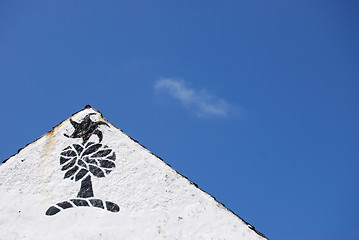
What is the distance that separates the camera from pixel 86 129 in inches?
347

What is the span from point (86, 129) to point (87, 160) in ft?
2.61

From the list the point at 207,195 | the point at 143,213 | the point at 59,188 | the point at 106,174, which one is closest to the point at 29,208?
the point at 59,188

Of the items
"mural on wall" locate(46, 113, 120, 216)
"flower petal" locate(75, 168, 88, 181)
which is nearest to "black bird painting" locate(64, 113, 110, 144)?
"mural on wall" locate(46, 113, 120, 216)

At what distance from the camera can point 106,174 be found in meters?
8.00

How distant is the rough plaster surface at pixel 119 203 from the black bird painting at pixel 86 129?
0.46ft

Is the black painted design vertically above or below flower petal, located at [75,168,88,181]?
below

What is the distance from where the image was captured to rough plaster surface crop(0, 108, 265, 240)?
708 centimetres

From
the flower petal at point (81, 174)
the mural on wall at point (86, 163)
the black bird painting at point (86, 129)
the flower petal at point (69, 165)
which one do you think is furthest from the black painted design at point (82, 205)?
the black bird painting at point (86, 129)

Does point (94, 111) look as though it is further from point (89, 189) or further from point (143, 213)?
point (143, 213)

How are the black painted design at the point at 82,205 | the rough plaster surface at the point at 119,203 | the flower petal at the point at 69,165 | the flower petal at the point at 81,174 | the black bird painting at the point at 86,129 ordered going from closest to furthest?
1. the rough plaster surface at the point at 119,203
2. the black painted design at the point at 82,205
3. the flower petal at the point at 81,174
4. the flower petal at the point at 69,165
5. the black bird painting at the point at 86,129

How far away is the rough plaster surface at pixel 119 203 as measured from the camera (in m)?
7.08

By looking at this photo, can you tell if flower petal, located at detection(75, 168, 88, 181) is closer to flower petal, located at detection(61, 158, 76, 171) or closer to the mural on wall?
the mural on wall

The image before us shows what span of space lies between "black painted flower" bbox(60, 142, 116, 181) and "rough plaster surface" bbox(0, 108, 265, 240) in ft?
0.37

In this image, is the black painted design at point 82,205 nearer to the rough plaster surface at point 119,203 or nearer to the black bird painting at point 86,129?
the rough plaster surface at point 119,203
